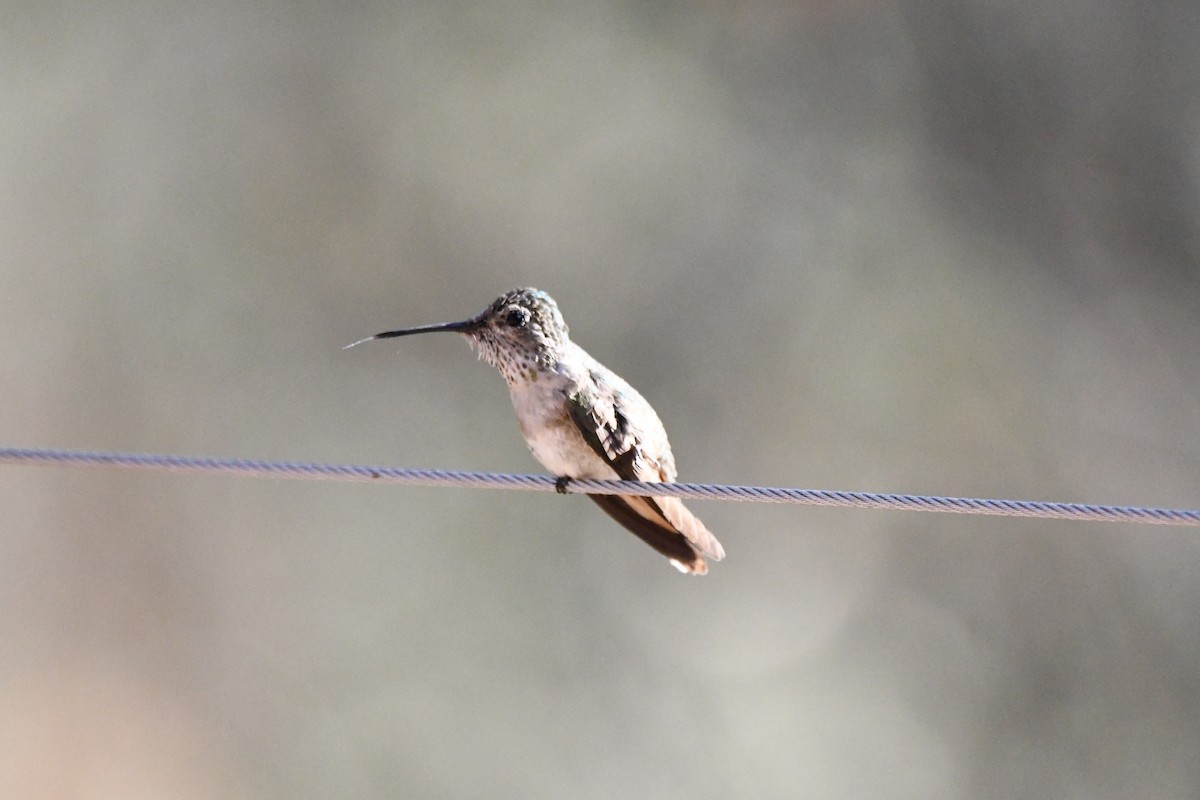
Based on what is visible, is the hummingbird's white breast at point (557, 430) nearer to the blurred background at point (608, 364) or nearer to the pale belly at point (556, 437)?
the pale belly at point (556, 437)

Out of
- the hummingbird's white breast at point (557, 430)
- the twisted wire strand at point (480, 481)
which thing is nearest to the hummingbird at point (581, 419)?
the hummingbird's white breast at point (557, 430)

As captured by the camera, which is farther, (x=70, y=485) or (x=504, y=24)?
(x=504, y=24)

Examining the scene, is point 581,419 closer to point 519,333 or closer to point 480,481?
point 519,333

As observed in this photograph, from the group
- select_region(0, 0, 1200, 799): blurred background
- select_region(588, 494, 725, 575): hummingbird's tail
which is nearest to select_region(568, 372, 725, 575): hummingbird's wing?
select_region(588, 494, 725, 575): hummingbird's tail

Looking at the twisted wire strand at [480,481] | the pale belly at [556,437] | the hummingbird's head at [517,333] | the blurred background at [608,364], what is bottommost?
the twisted wire strand at [480,481]

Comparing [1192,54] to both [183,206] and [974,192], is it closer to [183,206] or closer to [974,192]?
[974,192]

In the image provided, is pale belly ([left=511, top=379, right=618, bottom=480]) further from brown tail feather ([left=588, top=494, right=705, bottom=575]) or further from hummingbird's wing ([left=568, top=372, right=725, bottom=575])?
brown tail feather ([left=588, top=494, right=705, bottom=575])

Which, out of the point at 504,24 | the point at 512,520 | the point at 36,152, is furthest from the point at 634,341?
the point at 36,152

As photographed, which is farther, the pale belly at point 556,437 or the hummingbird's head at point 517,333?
the hummingbird's head at point 517,333
